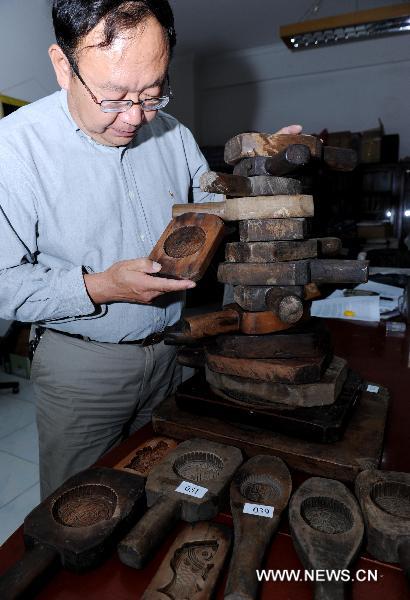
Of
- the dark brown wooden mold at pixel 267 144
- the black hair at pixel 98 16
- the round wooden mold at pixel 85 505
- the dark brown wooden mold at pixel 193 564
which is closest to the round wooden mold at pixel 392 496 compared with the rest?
the dark brown wooden mold at pixel 193 564

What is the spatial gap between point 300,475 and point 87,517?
502 mm

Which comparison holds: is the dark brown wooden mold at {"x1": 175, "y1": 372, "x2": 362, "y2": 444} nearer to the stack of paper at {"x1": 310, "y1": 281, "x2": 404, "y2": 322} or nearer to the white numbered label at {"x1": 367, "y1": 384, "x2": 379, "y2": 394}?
the white numbered label at {"x1": 367, "y1": 384, "x2": 379, "y2": 394}

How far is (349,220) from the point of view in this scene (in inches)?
253

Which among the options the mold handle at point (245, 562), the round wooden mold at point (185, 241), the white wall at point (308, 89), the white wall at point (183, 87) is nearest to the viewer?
the mold handle at point (245, 562)

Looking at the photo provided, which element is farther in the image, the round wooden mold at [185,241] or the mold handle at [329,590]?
the round wooden mold at [185,241]

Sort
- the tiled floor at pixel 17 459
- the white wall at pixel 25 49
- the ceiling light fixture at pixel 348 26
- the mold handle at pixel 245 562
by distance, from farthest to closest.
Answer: the white wall at pixel 25 49 < the ceiling light fixture at pixel 348 26 < the tiled floor at pixel 17 459 < the mold handle at pixel 245 562

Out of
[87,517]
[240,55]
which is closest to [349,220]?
[240,55]

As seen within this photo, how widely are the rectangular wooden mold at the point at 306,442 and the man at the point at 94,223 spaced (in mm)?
362

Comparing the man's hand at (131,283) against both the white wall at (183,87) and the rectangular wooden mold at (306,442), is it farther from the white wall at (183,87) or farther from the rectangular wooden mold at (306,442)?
the white wall at (183,87)

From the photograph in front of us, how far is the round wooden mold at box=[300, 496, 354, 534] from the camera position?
2.79ft

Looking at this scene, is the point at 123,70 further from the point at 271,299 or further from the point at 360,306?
the point at 360,306

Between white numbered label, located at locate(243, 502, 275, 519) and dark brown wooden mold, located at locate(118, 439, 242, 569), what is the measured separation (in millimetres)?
64

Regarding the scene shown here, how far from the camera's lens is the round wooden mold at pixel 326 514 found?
0.85 m

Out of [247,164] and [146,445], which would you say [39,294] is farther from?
[247,164]
